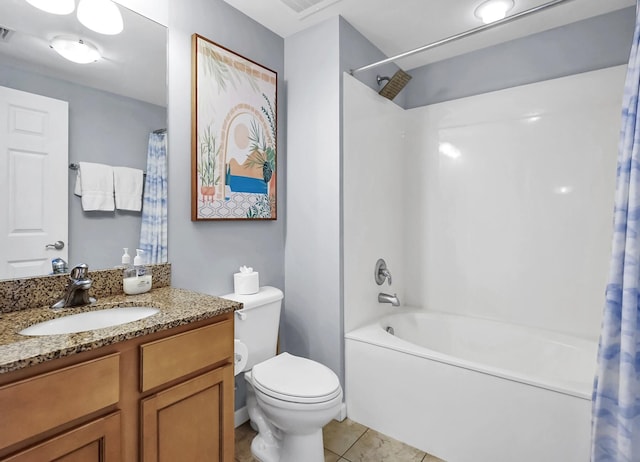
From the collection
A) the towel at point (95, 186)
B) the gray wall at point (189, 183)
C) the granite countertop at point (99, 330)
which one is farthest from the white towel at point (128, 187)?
the granite countertop at point (99, 330)

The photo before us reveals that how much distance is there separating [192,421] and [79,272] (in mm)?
728

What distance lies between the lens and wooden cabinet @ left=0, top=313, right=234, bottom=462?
870 millimetres

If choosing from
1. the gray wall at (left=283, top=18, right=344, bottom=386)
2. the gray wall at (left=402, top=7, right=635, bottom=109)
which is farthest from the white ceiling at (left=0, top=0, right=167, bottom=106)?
the gray wall at (left=402, top=7, right=635, bottom=109)

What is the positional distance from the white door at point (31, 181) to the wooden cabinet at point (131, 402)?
1.93ft

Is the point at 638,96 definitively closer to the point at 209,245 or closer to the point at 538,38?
the point at 538,38

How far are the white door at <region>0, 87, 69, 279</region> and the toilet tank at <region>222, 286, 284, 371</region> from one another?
0.83m

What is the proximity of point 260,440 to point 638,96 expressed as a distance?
2.25 meters

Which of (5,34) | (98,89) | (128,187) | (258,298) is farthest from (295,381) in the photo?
(5,34)

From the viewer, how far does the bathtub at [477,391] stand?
150cm

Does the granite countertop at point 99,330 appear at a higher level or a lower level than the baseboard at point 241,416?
higher

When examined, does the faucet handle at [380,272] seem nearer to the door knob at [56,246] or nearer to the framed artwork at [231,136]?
the framed artwork at [231,136]

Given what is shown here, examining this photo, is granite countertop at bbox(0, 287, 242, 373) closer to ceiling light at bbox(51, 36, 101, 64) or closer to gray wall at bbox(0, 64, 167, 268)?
gray wall at bbox(0, 64, 167, 268)

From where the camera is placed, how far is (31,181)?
1.28 m

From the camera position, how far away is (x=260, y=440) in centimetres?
179
